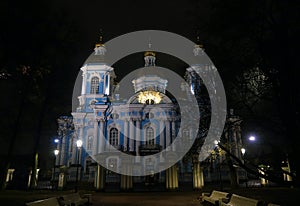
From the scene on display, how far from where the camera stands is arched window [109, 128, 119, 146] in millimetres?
40234

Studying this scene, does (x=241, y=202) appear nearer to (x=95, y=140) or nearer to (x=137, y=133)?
(x=137, y=133)

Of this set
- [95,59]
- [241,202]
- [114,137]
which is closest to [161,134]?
[114,137]

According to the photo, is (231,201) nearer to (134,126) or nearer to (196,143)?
(196,143)

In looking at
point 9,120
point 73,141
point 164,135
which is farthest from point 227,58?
point 73,141

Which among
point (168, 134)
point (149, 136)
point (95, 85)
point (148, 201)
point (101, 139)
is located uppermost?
point (95, 85)

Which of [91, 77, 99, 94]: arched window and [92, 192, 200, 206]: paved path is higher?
[91, 77, 99, 94]: arched window

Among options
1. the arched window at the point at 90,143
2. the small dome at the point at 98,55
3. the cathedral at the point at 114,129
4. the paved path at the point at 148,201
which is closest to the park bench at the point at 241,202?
the paved path at the point at 148,201

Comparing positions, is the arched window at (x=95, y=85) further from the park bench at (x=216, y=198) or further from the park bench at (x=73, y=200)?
the park bench at (x=216, y=198)

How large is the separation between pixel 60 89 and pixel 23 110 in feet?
11.5

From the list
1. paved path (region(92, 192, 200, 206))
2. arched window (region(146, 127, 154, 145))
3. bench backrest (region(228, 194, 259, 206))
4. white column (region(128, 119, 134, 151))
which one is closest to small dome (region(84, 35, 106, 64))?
white column (region(128, 119, 134, 151))

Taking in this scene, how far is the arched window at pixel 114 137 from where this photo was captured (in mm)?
40234

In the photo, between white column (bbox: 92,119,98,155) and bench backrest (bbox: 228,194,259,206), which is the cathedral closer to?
white column (bbox: 92,119,98,155)

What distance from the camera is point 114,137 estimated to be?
1598 inches

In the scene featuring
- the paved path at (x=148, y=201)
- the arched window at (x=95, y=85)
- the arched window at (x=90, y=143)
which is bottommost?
the paved path at (x=148, y=201)
